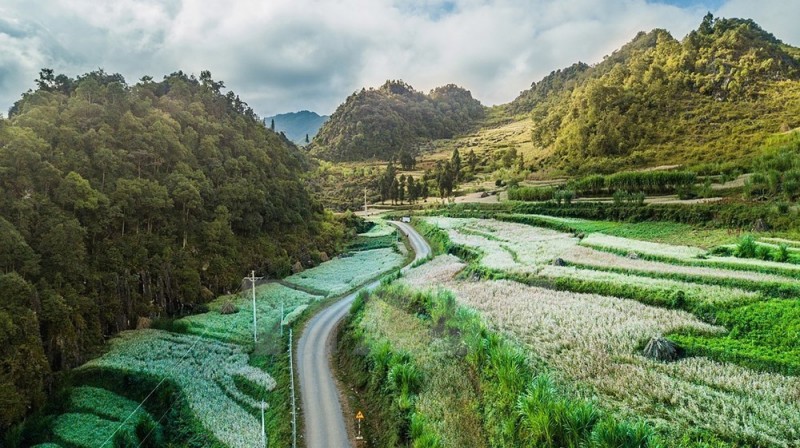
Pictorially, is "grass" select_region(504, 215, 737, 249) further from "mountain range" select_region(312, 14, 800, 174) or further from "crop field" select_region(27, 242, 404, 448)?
"crop field" select_region(27, 242, 404, 448)

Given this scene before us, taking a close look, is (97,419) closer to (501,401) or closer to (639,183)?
(501,401)

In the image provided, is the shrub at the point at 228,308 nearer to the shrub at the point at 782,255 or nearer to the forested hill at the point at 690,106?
the shrub at the point at 782,255

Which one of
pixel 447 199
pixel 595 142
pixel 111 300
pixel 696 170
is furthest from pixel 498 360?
pixel 447 199

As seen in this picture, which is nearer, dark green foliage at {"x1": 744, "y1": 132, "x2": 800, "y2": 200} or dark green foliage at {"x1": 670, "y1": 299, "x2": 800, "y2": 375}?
dark green foliage at {"x1": 670, "y1": 299, "x2": 800, "y2": 375}

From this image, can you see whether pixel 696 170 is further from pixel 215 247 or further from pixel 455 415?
pixel 215 247

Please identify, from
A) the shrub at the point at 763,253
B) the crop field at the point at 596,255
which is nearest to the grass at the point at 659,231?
the crop field at the point at 596,255

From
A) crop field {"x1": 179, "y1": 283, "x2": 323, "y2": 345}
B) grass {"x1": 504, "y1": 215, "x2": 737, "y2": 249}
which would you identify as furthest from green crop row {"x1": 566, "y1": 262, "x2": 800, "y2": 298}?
crop field {"x1": 179, "y1": 283, "x2": 323, "y2": 345}

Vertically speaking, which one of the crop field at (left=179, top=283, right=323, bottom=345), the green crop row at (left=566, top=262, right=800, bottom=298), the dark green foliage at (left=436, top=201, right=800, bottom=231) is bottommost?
the crop field at (left=179, top=283, right=323, bottom=345)
